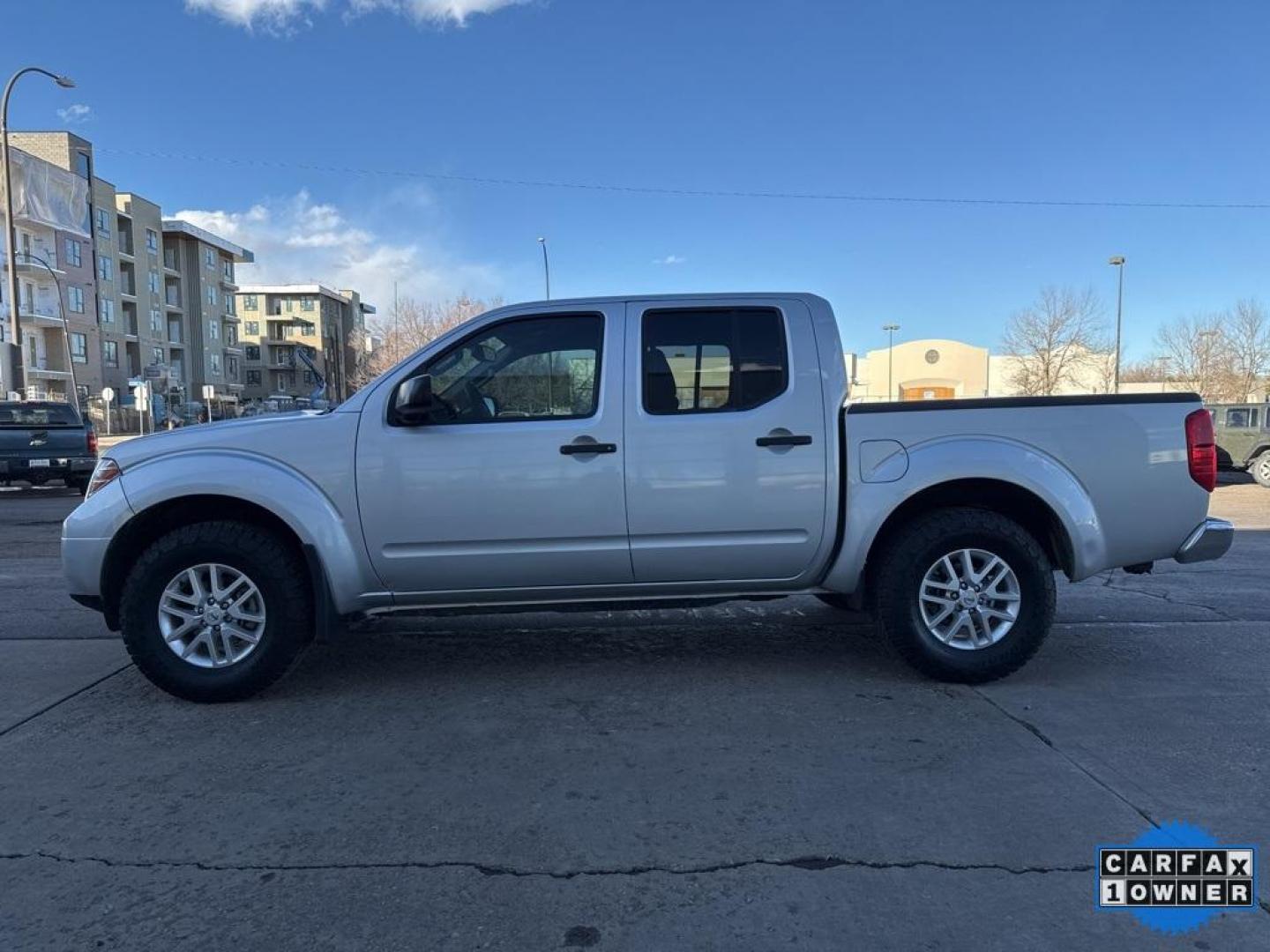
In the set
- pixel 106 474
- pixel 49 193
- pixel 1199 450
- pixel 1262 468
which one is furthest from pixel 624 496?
pixel 49 193

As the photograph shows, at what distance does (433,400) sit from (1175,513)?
3.94 metres

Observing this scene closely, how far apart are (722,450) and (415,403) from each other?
5.18 ft

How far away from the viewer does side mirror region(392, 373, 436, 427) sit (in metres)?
4.30

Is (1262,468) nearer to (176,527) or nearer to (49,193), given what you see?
(176,527)

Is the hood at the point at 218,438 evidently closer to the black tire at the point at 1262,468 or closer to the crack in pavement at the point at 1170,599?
the crack in pavement at the point at 1170,599

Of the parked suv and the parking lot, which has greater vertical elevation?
the parked suv

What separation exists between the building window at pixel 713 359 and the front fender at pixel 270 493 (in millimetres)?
1706

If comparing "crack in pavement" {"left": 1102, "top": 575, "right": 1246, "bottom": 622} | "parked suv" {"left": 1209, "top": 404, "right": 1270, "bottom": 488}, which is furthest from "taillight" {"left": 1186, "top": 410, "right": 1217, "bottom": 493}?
"parked suv" {"left": 1209, "top": 404, "right": 1270, "bottom": 488}

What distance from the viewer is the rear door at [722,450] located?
4484mm

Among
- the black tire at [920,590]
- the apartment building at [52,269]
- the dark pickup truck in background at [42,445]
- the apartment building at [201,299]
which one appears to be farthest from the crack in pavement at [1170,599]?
the apartment building at [201,299]

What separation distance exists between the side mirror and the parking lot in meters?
1.46

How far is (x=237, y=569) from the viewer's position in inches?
172

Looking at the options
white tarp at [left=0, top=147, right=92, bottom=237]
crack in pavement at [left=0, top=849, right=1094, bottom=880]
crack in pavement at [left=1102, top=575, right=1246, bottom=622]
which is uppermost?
white tarp at [left=0, top=147, right=92, bottom=237]

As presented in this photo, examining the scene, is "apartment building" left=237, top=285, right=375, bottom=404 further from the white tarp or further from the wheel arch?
the wheel arch
